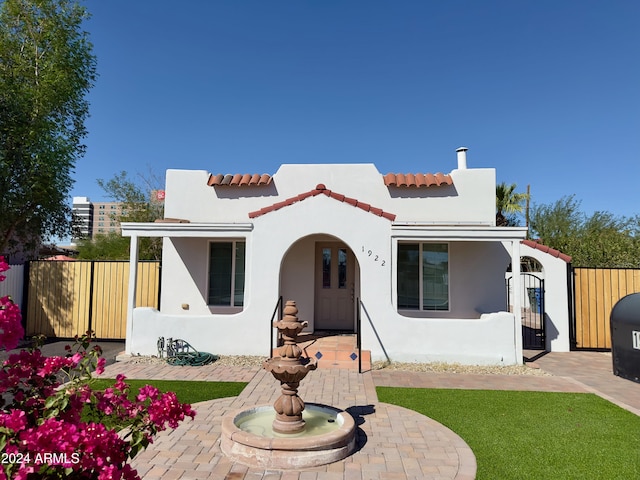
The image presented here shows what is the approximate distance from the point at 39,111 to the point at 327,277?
14013 mm

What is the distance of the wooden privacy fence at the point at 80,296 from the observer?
12.9 meters

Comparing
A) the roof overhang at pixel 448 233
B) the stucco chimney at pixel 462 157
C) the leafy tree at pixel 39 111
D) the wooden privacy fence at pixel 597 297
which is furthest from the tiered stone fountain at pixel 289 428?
the leafy tree at pixel 39 111

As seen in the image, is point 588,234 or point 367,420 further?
point 588,234

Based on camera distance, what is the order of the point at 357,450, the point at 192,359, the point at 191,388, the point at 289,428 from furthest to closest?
the point at 192,359
the point at 191,388
the point at 289,428
the point at 357,450

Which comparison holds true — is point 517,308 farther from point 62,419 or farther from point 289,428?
point 62,419

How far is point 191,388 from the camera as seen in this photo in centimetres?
792

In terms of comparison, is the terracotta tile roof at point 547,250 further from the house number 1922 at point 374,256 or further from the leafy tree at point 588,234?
the leafy tree at point 588,234

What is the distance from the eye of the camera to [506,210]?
2625 cm

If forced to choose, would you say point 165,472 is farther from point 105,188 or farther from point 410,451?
point 105,188

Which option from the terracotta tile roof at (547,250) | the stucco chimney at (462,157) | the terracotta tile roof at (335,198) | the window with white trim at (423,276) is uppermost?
the stucco chimney at (462,157)

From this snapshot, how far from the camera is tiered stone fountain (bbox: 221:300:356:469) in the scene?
471 centimetres

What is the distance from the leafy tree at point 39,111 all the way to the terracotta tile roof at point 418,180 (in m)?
14.1

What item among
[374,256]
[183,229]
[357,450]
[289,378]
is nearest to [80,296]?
[183,229]

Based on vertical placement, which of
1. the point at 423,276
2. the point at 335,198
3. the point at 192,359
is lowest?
the point at 192,359
